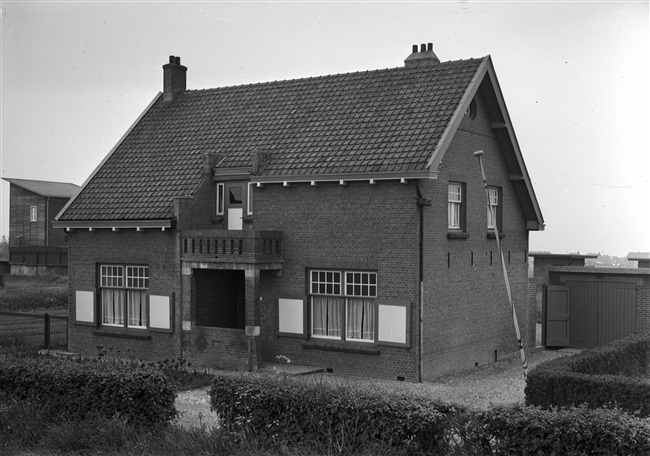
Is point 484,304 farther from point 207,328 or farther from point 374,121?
point 207,328

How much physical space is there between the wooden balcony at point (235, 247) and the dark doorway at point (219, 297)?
2.92ft

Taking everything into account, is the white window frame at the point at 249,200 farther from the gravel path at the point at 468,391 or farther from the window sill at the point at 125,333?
the gravel path at the point at 468,391

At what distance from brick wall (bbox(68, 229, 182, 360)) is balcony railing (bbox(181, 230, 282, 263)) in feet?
3.64

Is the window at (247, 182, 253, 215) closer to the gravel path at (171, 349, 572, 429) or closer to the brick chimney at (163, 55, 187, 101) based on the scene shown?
the gravel path at (171, 349, 572, 429)

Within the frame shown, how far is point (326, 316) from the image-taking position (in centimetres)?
2291

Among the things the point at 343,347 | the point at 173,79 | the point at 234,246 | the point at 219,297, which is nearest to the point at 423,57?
the point at 234,246

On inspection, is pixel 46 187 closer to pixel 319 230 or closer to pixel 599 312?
pixel 319 230

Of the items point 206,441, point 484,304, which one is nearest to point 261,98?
point 484,304

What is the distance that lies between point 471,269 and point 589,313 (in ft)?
22.6

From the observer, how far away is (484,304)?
25281 millimetres

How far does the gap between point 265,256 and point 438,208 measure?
5.33 meters

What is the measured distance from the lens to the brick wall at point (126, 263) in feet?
80.9

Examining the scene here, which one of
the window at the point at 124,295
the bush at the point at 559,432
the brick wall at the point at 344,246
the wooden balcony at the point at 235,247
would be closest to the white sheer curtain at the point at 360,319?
the brick wall at the point at 344,246

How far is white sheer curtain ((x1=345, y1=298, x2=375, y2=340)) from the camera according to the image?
22.1 m
